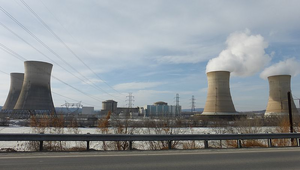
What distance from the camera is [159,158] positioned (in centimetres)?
610

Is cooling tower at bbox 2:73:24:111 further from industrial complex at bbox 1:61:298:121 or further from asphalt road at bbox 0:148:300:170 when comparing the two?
asphalt road at bbox 0:148:300:170

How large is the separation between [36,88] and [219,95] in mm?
31858

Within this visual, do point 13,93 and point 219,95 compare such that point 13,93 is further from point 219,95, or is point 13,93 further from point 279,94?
point 279,94

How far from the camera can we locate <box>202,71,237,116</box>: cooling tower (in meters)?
32.8

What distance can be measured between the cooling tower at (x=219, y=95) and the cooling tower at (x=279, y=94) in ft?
25.2

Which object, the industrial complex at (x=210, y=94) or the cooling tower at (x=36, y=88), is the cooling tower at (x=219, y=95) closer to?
the industrial complex at (x=210, y=94)

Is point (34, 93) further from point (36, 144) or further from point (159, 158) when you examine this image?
point (159, 158)

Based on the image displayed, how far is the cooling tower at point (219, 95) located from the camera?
32750 millimetres

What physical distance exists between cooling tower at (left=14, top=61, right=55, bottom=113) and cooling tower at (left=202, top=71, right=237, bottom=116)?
29143 mm

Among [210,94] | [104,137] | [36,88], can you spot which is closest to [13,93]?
[36,88]

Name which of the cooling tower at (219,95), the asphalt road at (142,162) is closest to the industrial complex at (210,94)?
the cooling tower at (219,95)

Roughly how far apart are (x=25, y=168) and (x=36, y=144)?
390 centimetres

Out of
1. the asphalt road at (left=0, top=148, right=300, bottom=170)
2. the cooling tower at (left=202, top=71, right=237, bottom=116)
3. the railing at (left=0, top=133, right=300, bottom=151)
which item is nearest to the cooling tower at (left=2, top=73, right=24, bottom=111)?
the cooling tower at (left=202, top=71, right=237, bottom=116)

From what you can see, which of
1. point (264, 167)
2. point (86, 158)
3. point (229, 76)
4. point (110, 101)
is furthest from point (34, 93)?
point (110, 101)
